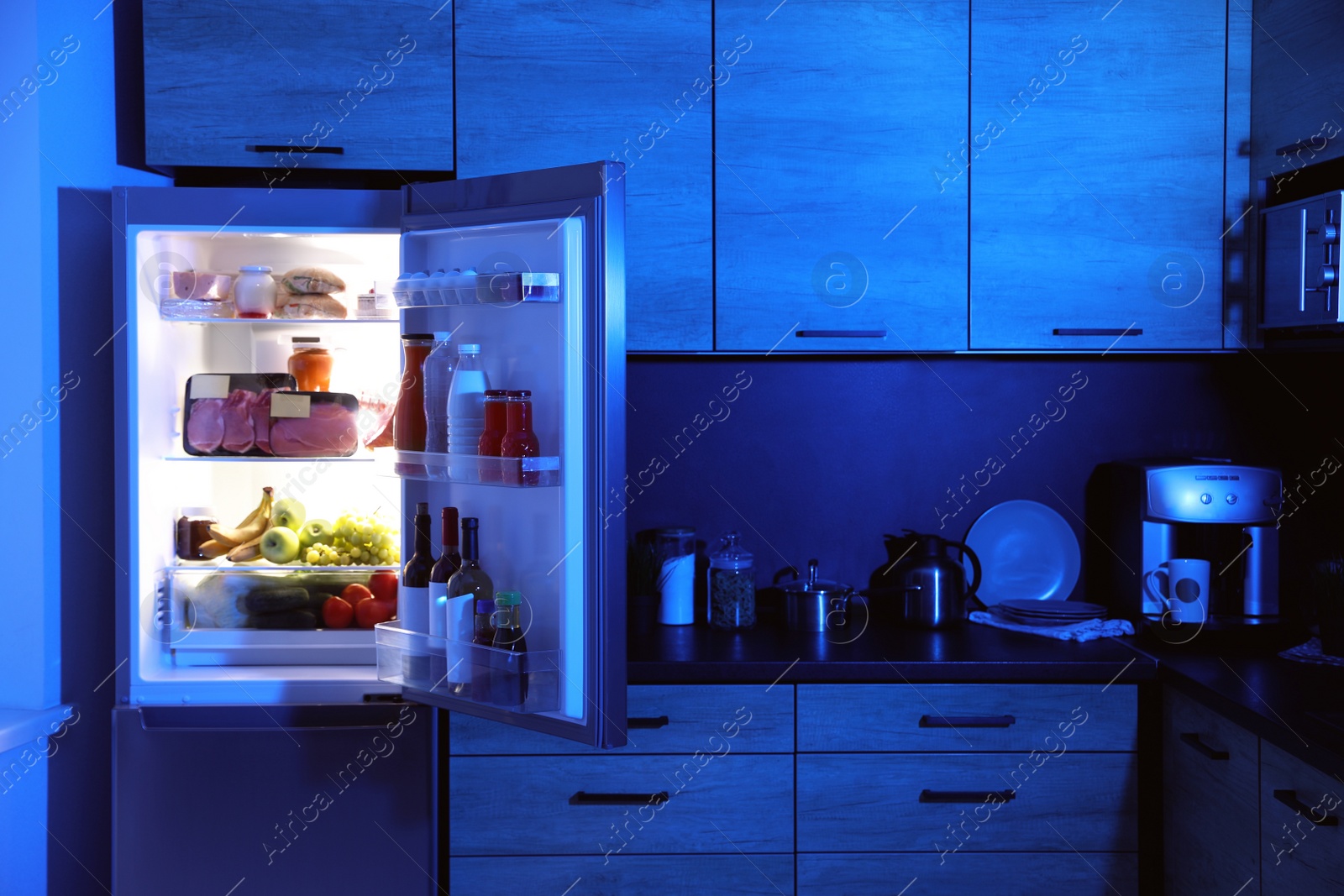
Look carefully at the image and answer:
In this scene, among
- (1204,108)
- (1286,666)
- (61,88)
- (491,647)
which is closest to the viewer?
(491,647)

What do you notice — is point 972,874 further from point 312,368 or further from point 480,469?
point 312,368

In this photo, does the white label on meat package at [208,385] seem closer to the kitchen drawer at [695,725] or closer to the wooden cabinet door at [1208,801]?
the kitchen drawer at [695,725]

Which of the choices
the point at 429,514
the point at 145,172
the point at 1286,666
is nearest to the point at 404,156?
the point at 145,172

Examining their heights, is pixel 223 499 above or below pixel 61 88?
below

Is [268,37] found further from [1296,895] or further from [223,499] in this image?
[1296,895]

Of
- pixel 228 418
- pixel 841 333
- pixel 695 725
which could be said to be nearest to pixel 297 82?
pixel 228 418

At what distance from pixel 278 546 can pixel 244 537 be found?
0.28 feet

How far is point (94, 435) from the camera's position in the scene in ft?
6.59

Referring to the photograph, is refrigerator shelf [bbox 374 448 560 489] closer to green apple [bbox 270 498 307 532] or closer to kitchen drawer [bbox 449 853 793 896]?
green apple [bbox 270 498 307 532]

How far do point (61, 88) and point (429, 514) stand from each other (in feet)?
3.57

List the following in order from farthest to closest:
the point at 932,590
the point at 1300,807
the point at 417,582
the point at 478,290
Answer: the point at 932,590 < the point at 417,582 < the point at 478,290 < the point at 1300,807

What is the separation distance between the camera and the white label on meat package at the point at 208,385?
76.9 inches

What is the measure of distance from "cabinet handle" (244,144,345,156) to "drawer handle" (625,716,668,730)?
125 cm

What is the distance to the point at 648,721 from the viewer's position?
1.83 meters
